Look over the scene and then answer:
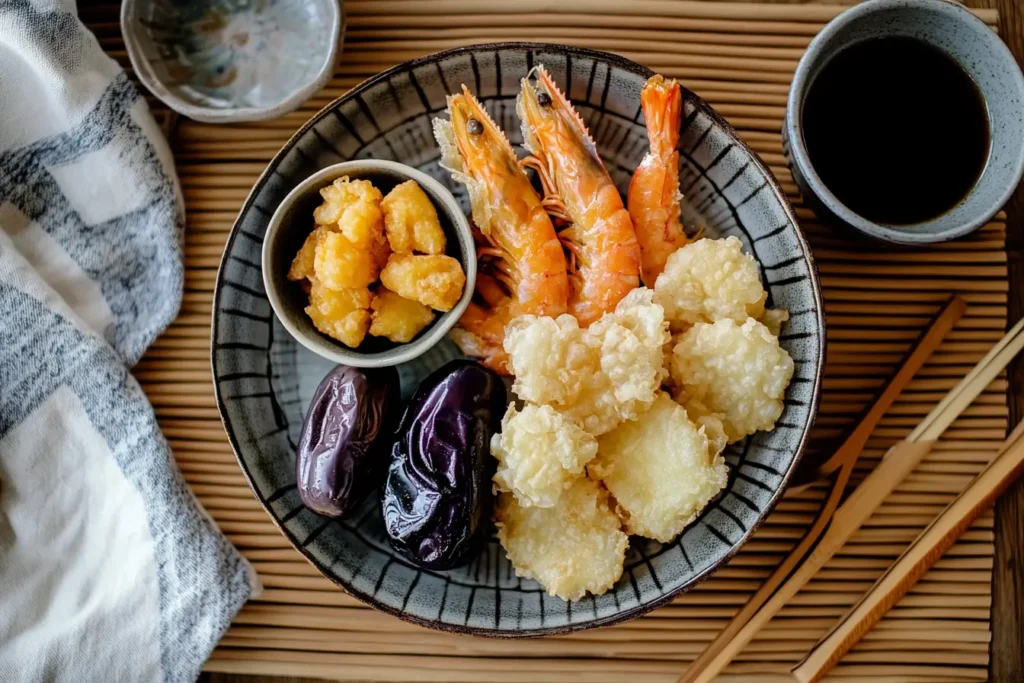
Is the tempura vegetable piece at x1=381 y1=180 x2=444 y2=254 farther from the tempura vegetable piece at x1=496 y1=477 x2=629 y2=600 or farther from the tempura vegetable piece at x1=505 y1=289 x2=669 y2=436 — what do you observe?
the tempura vegetable piece at x1=496 y1=477 x2=629 y2=600

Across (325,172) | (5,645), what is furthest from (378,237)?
(5,645)

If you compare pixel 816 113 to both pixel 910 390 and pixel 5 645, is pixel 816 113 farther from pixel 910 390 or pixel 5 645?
pixel 5 645

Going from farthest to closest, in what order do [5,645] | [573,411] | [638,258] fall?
[5,645], [638,258], [573,411]

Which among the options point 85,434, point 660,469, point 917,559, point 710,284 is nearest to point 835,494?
point 917,559

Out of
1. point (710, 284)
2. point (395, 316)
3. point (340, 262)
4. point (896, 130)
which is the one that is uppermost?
point (896, 130)

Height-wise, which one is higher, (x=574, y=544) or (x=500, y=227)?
(x=500, y=227)

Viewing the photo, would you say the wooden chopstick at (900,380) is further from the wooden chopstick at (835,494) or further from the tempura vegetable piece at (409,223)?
the tempura vegetable piece at (409,223)

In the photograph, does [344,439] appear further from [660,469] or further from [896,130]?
[896,130]
